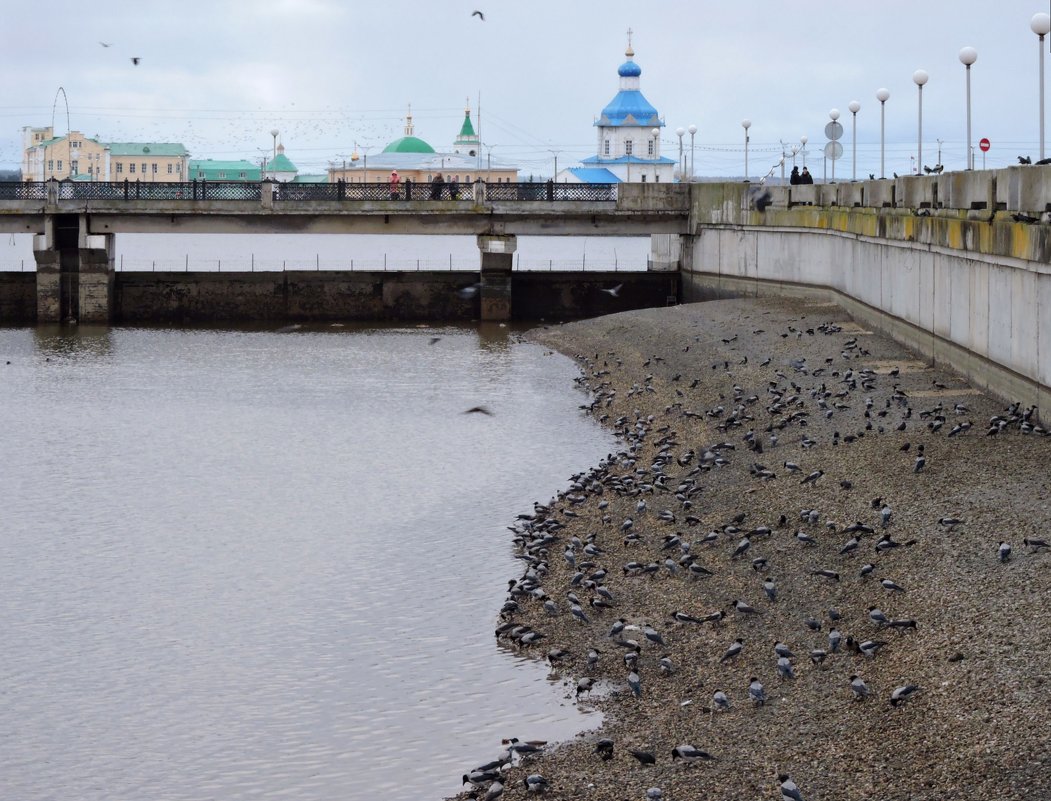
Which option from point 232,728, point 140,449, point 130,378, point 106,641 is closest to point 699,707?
point 232,728

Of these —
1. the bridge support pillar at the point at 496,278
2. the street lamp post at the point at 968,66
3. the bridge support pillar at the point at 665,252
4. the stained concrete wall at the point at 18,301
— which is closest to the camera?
the street lamp post at the point at 968,66

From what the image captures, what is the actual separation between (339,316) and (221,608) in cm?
4456

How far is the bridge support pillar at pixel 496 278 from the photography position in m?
65.4

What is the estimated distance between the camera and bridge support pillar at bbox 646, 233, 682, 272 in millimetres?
72713

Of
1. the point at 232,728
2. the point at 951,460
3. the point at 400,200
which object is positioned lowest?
the point at 232,728

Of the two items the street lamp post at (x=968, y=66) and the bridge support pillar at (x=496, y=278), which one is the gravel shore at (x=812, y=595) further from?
the bridge support pillar at (x=496, y=278)

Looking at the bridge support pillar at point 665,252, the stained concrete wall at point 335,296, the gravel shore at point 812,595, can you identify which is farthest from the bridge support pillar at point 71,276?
the gravel shore at point 812,595

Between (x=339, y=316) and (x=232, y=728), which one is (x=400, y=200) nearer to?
(x=339, y=316)

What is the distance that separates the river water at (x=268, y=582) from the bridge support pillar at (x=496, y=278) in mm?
18154

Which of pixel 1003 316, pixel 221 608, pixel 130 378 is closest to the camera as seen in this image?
pixel 221 608

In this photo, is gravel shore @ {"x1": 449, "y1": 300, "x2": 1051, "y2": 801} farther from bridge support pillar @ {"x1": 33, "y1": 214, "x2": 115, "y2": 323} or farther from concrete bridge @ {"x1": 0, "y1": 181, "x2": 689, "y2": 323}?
bridge support pillar @ {"x1": 33, "y1": 214, "x2": 115, "y2": 323}

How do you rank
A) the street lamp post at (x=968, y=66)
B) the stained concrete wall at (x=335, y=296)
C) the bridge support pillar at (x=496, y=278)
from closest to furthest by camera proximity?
the street lamp post at (x=968, y=66) → the bridge support pillar at (x=496, y=278) → the stained concrete wall at (x=335, y=296)

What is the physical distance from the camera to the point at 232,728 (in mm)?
17875

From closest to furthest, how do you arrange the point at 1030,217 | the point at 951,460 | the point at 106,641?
the point at 106,641 < the point at 951,460 < the point at 1030,217
